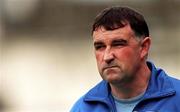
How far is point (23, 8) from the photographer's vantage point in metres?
13.6

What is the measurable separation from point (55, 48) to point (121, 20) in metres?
9.30

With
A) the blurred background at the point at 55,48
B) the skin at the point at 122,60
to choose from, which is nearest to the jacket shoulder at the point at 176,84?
the skin at the point at 122,60

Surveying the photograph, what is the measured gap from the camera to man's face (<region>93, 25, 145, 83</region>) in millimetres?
4188

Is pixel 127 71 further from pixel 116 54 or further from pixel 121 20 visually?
pixel 121 20

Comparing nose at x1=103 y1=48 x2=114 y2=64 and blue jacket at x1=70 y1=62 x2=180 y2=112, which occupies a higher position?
nose at x1=103 y1=48 x2=114 y2=64

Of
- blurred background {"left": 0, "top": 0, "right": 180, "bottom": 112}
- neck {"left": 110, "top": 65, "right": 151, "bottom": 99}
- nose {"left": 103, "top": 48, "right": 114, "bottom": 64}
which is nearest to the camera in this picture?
nose {"left": 103, "top": 48, "right": 114, "bottom": 64}

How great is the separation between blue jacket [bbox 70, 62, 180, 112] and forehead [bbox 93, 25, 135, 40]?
0.93ft

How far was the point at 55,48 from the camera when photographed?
533 inches

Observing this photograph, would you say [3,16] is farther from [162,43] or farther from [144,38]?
[144,38]

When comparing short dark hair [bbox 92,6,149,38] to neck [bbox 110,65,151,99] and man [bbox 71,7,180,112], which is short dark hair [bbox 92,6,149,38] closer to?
man [bbox 71,7,180,112]

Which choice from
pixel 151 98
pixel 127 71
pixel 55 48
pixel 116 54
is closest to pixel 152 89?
pixel 151 98

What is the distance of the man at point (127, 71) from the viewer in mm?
4199

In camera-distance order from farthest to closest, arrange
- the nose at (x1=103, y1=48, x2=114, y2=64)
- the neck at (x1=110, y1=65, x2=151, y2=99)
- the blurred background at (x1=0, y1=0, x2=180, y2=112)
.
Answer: the blurred background at (x1=0, y1=0, x2=180, y2=112) → the neck at (x1=110, y1=65, x2=151, y2=99) → the nose at (x1=103, y1=48, x2=114, y2=64)

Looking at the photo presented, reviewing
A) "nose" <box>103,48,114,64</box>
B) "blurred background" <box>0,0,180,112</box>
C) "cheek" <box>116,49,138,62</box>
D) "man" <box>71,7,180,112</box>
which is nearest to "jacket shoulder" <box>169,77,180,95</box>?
"man" <box>71,7,180,112</box>
